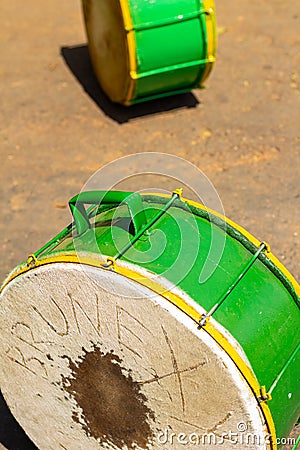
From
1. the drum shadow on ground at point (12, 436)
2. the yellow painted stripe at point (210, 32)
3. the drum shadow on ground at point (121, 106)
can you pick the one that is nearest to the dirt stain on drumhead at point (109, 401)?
the drum shadow on ground at point (12, 436)

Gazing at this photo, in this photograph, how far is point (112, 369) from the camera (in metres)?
2.99

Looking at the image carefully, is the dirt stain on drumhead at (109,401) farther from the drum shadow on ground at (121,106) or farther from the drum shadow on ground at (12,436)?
the drum shadow on ground at (121,106)

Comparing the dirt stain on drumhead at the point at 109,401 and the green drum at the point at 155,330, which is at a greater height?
the green drum at the point at 155,330

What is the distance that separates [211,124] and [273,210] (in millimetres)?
1213

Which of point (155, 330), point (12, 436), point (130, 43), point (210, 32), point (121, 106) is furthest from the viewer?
point (121, 106)

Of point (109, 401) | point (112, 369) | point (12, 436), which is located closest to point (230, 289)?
point (112, 369)

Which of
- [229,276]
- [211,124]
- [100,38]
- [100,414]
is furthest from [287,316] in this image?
[100,38]

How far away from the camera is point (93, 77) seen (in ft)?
22.1

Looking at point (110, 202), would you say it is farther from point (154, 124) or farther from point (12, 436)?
point (154, 124)

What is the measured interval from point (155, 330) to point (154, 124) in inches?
138

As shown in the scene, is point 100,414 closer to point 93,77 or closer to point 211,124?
point 211,124

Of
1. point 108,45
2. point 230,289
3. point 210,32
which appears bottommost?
point 230,289

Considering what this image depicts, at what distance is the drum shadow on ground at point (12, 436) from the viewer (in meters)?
3.77

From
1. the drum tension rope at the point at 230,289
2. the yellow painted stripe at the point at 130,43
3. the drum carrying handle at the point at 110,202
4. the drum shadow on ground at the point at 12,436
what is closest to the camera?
the drum tension rope at the point at 230,289
